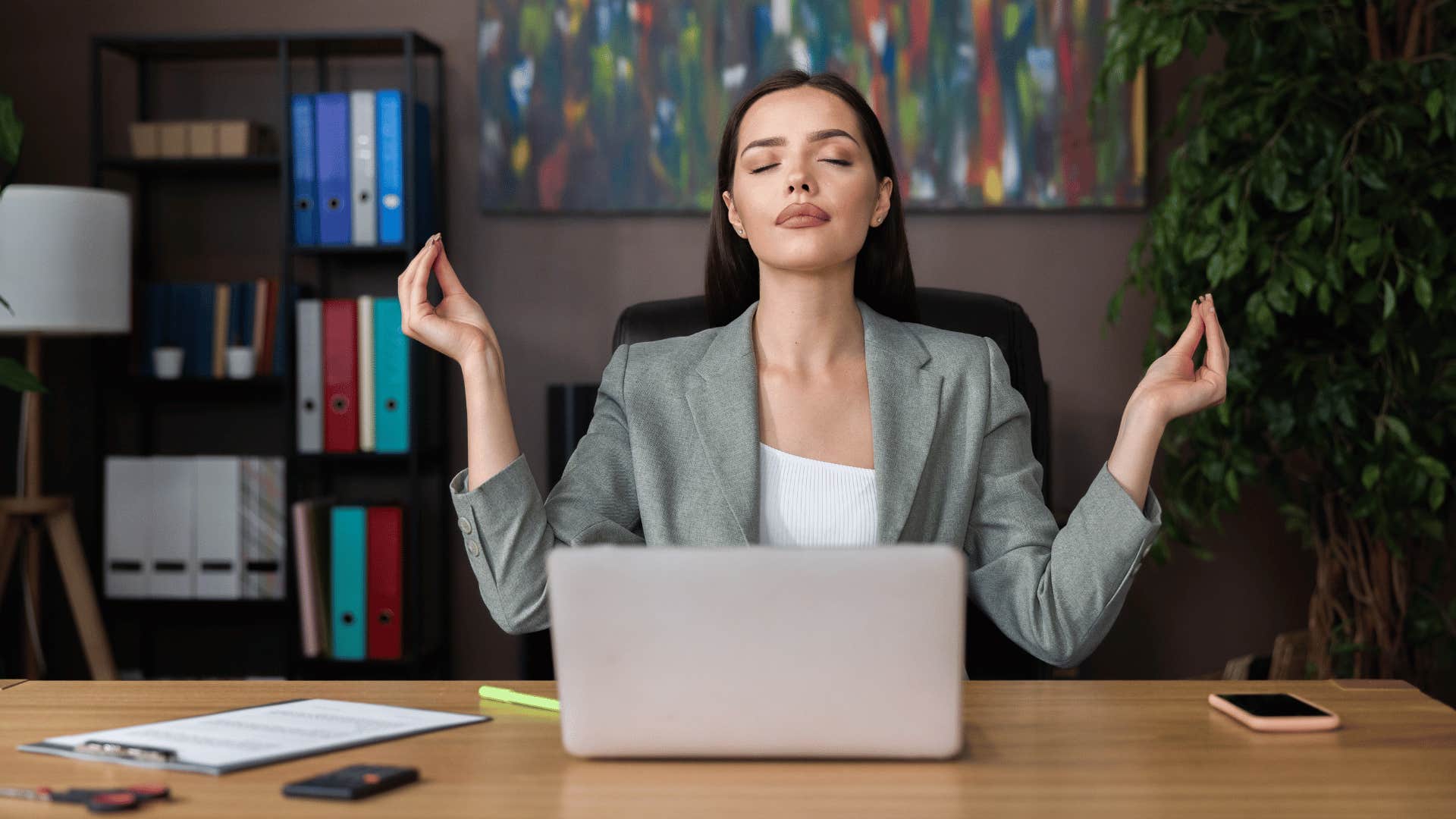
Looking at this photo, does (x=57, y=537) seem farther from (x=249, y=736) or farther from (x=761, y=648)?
(x=761, y=648)

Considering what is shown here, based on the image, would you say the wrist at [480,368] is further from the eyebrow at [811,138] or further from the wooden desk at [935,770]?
the eyebrow at [811,138]

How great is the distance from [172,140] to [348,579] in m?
1.07

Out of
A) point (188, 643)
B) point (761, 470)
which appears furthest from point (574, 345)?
point (761, 470)

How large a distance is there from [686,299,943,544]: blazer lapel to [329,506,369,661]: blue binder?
157cm

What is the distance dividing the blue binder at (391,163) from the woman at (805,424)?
1428 mm

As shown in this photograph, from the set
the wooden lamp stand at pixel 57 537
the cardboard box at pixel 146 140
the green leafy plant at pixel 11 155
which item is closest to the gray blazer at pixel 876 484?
the green leafy plant at pixel 11 155

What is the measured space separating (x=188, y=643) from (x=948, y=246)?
2.08 meters

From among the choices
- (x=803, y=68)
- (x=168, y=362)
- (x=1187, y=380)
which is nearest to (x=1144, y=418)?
(x=1187, y=380)

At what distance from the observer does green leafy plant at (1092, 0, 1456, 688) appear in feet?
7.44

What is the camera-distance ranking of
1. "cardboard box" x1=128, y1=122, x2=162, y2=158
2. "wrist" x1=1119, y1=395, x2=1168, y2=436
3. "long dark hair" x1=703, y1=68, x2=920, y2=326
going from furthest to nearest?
"cardboard box" x1=128, y1=122, x2=162, y2=158
"long dark hair" x1=703, y1=68, x2=920, y2=326
"wrist" x1=1119, y1=395, x2=1168, y2=436

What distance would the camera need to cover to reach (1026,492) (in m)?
1.50

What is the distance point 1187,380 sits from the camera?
4.28ft

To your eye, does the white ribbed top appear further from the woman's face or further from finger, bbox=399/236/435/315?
finger, bbox=399/236/435/315

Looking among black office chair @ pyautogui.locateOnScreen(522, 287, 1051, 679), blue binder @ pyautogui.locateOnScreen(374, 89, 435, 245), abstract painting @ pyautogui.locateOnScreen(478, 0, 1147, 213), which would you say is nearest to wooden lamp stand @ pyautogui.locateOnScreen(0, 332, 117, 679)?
blue binder @ pyautogui.locateOnScreen(374, 89, 435, 245)
